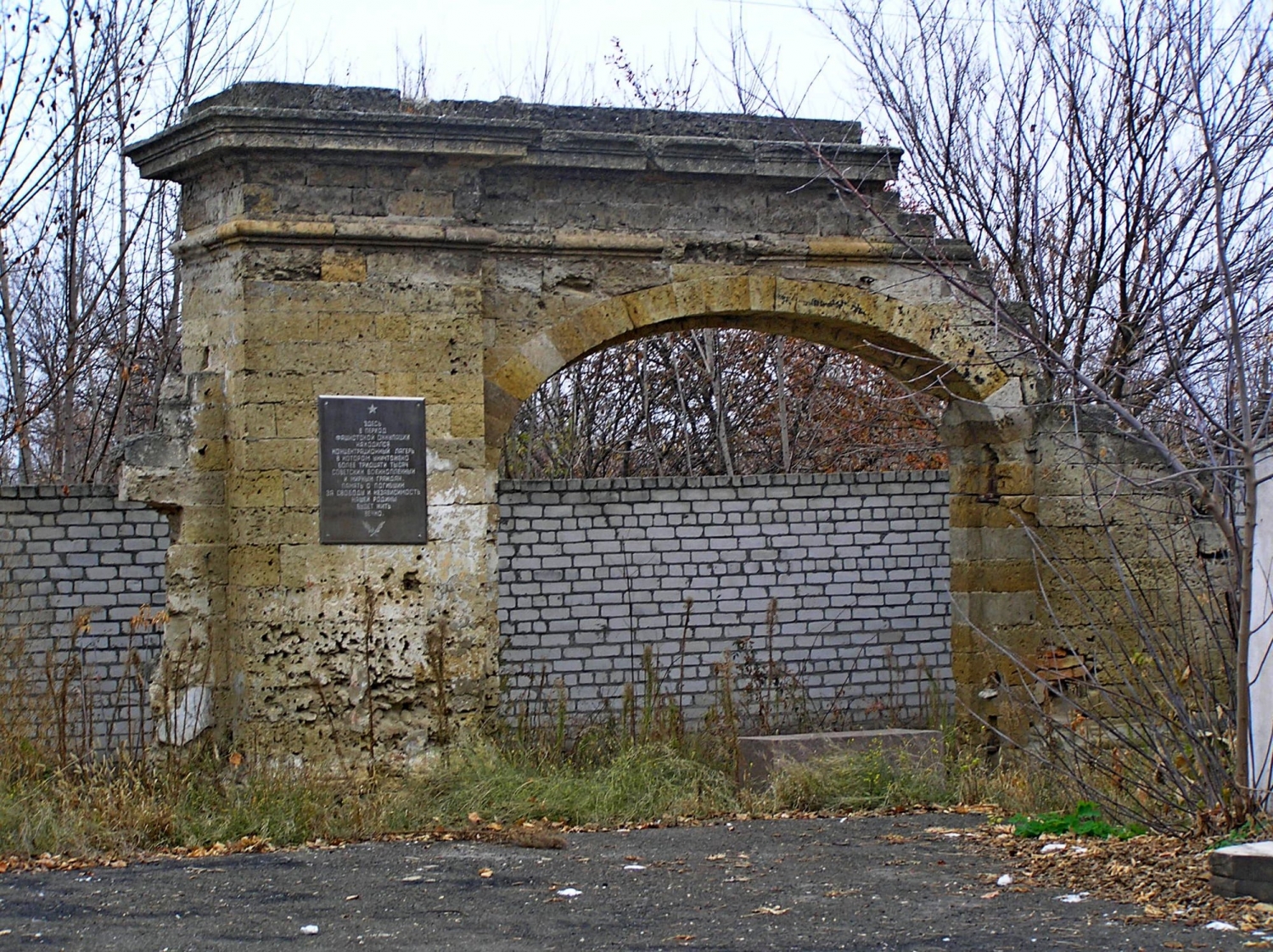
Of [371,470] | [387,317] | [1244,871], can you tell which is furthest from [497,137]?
[1244,871]

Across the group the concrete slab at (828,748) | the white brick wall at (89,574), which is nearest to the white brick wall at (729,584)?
the concrete slab at (828,748)

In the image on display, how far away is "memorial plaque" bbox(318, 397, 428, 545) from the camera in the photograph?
277 inches

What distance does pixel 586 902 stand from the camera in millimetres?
5348

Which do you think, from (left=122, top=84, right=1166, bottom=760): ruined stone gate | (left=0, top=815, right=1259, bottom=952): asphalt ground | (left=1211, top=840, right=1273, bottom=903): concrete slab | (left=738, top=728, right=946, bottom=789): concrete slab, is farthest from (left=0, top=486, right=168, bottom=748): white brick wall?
(left=1211, top=840, right=1273, bottom=903): concrete slab

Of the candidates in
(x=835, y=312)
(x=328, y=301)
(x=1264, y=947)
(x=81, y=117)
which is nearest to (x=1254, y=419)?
(x=835, y=312)

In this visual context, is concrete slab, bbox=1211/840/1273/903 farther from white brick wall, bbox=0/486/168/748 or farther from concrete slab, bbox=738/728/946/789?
white brick wall, bbox=0/486/168/748

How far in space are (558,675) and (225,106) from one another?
152 inches

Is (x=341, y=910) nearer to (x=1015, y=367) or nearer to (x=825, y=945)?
(x=825, y=945)

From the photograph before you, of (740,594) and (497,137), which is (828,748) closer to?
(740,594)

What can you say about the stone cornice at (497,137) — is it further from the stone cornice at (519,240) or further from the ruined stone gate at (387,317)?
the stone cornice at (519,240)

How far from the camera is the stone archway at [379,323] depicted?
7.02 metres

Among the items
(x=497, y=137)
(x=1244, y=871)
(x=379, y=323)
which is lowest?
(x=1244, y=871)

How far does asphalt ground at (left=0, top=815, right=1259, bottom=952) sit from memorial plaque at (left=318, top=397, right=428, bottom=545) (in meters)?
1.50

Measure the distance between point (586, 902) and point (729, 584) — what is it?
→ 4219 mm
